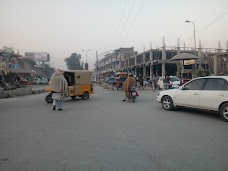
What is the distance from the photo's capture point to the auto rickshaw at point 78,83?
45.3ft

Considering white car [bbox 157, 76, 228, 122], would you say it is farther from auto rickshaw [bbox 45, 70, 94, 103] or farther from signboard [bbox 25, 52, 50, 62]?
signboard [bbox 25, 52, 50, 62]

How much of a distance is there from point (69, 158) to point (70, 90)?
10015mm

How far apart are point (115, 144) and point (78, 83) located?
32.6 feet

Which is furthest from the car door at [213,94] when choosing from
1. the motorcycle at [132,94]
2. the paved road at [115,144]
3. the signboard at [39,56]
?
the signboard at [39,56]

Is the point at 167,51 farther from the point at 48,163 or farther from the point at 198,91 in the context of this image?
the point at 48,163

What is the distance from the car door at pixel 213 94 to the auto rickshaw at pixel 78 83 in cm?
857

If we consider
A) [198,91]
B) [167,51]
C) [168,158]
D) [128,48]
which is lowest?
[168,158]

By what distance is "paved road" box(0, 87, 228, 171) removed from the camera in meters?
3.71

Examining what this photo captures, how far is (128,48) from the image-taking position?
7912 centimetres

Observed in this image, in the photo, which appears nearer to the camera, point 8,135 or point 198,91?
point 8,135

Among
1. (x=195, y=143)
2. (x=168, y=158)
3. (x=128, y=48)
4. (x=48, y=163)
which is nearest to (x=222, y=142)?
(x=195, y=143)

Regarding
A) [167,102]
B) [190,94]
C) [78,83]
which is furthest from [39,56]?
[190,94]

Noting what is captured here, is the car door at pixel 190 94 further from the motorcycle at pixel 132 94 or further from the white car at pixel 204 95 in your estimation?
the motorcycle at pixel 132 94

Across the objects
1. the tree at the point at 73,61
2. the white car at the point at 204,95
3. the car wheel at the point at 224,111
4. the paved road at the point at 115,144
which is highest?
the tree at the point at 73,61
